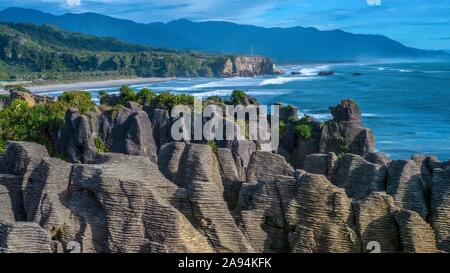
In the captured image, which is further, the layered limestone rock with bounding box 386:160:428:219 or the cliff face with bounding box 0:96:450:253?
the layered limestone rock with bounding box 386:160:428:219

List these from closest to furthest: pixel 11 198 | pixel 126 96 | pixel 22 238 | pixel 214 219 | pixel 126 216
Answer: pixel 22 238, pixel 126 216, pixel 214 219, pixel 11 198, pixel 126 96

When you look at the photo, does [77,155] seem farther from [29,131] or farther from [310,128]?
[310,128]

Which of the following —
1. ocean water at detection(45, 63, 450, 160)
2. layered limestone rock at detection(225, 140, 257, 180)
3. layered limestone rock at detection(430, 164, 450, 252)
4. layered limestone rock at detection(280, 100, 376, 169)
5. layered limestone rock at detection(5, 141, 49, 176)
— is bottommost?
ocean water at detection(45, 63, 450, 160)

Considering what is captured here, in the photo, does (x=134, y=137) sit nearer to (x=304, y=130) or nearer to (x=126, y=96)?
(x=304, y=130)

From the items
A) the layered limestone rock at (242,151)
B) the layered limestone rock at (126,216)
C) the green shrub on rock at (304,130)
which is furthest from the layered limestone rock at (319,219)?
the green shrub on rock at (304,130)

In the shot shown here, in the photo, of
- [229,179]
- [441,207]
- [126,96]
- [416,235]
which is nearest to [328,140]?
[229,179]

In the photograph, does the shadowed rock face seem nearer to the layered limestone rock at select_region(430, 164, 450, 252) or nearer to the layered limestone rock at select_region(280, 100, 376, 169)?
the layered limestone rock at select_region(430, 164, 450, 252)

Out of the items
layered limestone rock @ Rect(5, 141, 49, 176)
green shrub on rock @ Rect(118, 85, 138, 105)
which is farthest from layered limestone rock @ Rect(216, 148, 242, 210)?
green shrub on rock @ Rect(118, 85, 138, 105)

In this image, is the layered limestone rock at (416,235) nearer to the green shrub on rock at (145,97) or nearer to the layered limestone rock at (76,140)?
the layered limestone rock at (76,140)
